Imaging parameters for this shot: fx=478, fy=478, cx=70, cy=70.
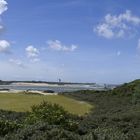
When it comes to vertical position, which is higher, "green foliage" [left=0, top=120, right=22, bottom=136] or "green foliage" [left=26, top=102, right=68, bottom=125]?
"green foliage" [left=26, top=102, right=68, bottom=125]

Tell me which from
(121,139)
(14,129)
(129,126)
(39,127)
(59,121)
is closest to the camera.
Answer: (121,139)

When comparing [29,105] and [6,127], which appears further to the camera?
[29,105]

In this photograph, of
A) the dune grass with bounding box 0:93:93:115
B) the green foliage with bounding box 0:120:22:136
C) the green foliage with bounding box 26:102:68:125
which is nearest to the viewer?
the green foliage with bounding box 0:120:22:136

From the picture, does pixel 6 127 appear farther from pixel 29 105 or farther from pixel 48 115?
pixel 29 105

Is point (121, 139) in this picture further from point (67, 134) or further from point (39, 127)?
point (39, 127)

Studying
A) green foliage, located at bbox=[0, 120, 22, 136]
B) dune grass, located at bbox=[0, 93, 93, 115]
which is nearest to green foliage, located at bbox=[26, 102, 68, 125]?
green foliage, located at bbox=[0, 120, 22, 136]

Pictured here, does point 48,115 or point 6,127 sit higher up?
point 48,115

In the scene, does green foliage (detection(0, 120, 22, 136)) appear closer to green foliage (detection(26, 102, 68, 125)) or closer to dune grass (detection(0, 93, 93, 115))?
green foliage (detection(26, 102, 68, 125))

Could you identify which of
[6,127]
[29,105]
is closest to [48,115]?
[6,127]

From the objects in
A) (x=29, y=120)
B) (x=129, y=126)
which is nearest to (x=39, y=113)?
(x=29, y=120)

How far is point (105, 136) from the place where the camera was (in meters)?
12.1

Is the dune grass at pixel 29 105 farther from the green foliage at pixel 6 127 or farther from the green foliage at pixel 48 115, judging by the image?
the green foliage at pixel 6 127

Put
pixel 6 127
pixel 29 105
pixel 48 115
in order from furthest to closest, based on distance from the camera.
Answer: pixel 29 105 < pixel 48 115 < pixel 6 127

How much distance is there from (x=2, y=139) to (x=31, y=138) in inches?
29.6
